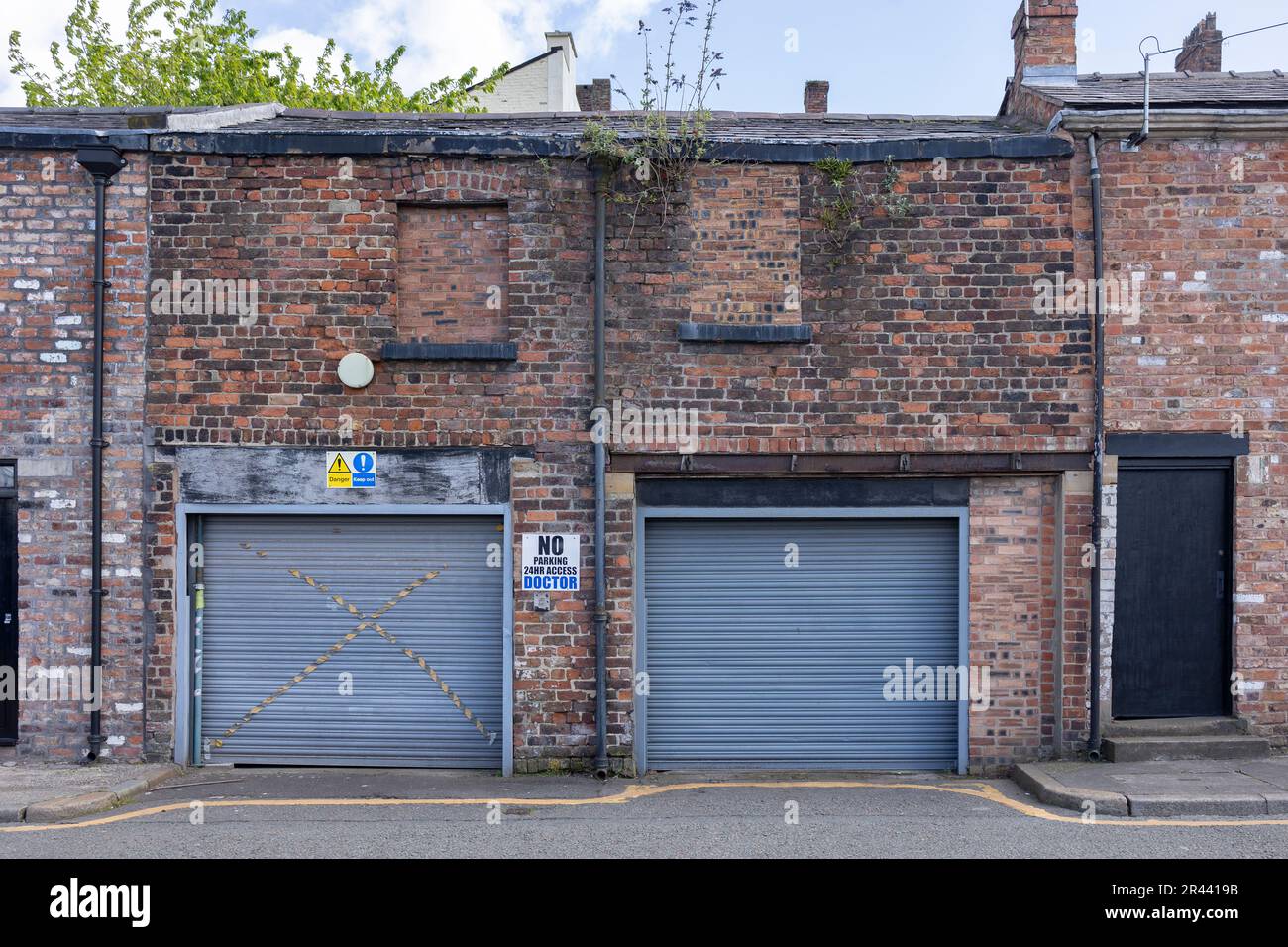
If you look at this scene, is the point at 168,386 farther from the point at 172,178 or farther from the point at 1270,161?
the point at 1270,161

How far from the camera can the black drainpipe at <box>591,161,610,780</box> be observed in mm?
8711

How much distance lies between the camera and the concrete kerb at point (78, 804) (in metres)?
7.36

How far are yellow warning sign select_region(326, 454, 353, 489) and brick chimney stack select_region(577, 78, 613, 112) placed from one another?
1682 centimetres

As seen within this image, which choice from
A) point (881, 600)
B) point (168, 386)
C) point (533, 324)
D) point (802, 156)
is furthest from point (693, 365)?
point (168, 386)

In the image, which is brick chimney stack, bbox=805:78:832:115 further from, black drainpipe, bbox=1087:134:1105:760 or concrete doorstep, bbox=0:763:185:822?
concrete doorstep, bbox=0:763:185:822

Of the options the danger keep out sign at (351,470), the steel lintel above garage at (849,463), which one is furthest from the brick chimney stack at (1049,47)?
the danger keep out sign at (351,470)

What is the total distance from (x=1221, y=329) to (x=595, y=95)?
18.6m

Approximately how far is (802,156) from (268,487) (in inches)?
223

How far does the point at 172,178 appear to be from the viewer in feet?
29.4

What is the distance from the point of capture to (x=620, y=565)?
29.1 feet

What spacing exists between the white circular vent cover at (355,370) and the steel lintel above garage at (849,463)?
2301 mm

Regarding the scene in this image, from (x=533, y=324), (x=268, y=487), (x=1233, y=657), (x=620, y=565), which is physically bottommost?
(x=1233, y=657)

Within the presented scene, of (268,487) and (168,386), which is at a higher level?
(168,386)

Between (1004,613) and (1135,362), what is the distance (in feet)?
8.39
